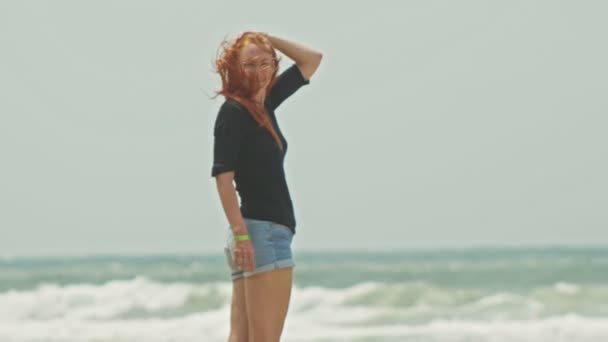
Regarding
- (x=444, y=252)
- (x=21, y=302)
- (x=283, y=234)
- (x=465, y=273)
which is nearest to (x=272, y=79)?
(x=283, y=234)

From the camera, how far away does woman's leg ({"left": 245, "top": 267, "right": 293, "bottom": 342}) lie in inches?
167

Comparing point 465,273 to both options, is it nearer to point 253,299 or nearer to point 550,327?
point 550,327

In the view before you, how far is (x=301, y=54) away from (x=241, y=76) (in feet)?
0.91

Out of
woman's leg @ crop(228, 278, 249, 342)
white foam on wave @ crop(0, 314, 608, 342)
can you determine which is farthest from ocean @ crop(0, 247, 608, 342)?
woman's leg @ crop(228, 278, 249, 342)

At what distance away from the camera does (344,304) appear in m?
17.7

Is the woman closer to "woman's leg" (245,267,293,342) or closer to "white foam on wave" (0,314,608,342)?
"woman's leg" (245,267,293,342)

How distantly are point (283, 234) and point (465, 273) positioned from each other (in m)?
22.2

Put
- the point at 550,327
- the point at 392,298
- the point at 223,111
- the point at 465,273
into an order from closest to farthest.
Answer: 1. the point at 223,111
2. the point at 550,327
3. the point at 392,298
4. the point at 465,273

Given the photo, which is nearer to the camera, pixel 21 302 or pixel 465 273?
pixel 21 302

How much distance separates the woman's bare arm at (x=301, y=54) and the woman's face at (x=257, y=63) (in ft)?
0.55

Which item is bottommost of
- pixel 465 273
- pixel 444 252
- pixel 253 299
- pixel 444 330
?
pixel 253 299

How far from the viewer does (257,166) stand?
14.0 ft

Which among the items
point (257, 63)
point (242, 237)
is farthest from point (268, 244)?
point (257, 63)

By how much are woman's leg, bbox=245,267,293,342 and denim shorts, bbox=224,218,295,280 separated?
23 mm
